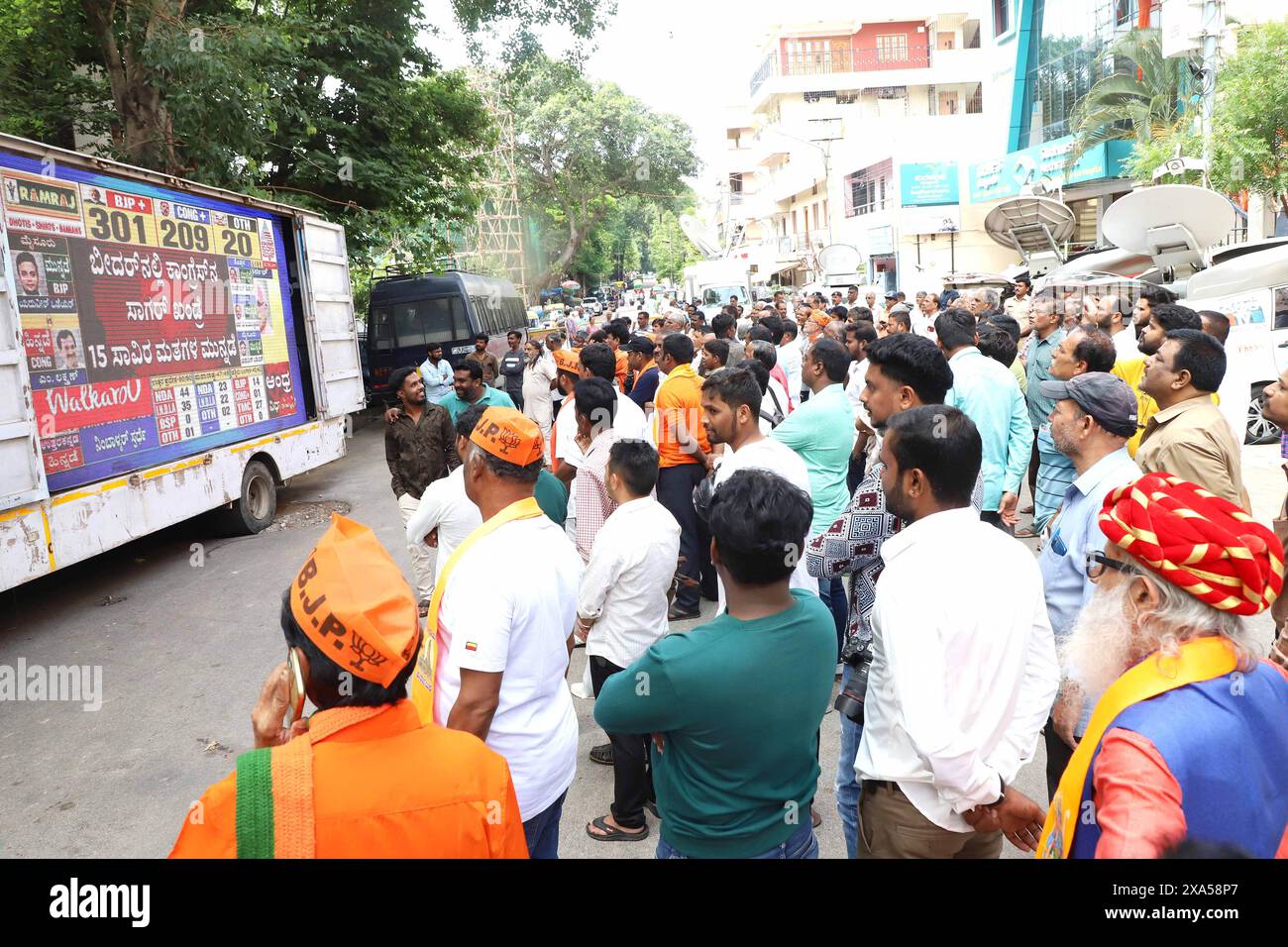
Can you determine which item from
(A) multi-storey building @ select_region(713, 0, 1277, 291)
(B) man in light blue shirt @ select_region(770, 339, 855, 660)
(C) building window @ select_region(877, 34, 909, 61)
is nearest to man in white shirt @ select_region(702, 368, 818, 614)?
(B) man in light blue shirt @ select_region(770, 339, 855, 660)

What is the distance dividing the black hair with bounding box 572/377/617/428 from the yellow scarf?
2370 millimetres

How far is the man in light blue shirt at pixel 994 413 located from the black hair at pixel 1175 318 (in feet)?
3.90

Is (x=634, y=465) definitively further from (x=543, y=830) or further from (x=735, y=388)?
(x=543, y=830)

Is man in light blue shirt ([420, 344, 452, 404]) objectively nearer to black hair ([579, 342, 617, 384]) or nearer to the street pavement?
the street pavement

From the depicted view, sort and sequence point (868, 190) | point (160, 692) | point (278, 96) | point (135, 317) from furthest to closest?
point (868, 190) → point (278, 96) → point (135, 317) → point (160, 692)

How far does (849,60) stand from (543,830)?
53569mm

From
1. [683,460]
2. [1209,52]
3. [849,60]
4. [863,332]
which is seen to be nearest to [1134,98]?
[1209,52]

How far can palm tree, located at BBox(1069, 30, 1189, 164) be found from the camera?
19797mm

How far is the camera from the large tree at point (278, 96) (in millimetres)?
10875

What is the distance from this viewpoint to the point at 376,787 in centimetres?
156

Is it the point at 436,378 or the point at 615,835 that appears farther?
the point at 436,378

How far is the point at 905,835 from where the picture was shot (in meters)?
2.22
